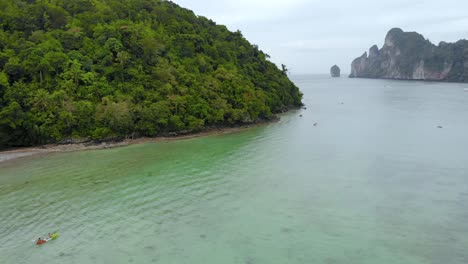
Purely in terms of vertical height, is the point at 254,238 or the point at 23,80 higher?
the point at 23,80

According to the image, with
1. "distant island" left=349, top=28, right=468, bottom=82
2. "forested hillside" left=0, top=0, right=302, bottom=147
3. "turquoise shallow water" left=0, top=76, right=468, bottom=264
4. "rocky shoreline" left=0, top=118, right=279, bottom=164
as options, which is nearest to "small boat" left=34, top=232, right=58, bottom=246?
"turquoise shallow water" left=0, top=76, right=468, bottom=264

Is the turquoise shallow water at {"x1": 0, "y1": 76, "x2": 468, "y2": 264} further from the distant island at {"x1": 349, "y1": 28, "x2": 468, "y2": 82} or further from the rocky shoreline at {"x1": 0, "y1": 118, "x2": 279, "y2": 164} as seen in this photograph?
the distant island at {"x1": 349, "y1": 28, "x2": 468, "y2": 82}

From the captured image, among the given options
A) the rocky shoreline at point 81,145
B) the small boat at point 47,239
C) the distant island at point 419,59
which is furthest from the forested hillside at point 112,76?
the distant island at point 419,59

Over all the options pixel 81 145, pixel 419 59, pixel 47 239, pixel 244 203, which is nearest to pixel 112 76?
pixel 81 145

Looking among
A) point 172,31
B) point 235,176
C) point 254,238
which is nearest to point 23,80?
point 172,31

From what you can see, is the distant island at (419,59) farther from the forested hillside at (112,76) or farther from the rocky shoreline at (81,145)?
the rocky shoreline at (81,145)

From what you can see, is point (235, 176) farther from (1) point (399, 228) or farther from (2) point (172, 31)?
(2) point (172, 31)
